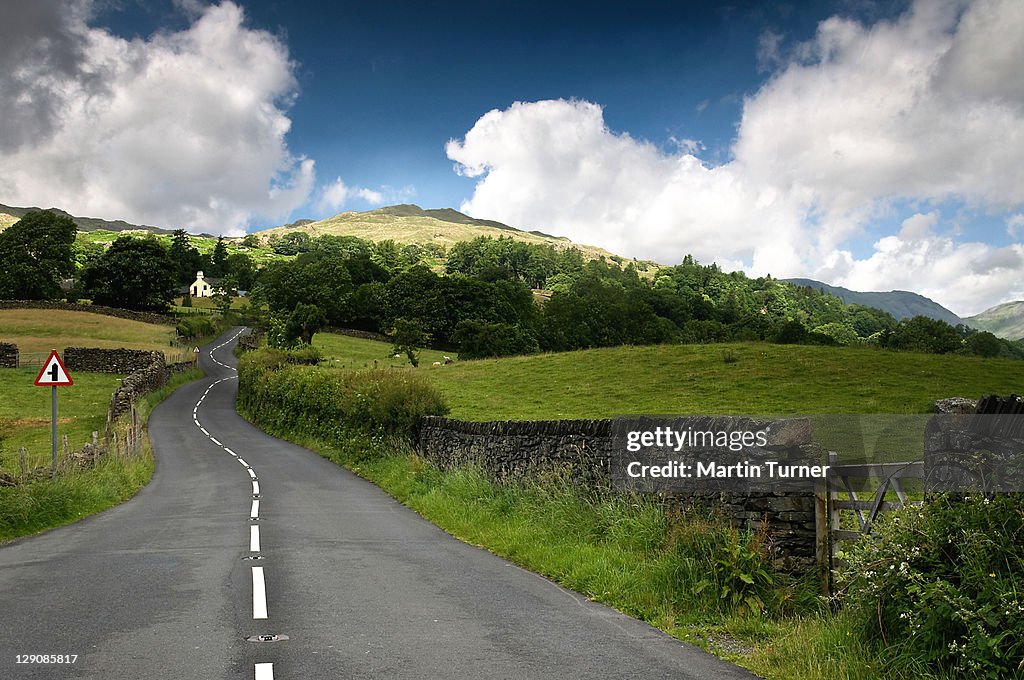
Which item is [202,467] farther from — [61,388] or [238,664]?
[61,388]

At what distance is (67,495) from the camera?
18.6 meters

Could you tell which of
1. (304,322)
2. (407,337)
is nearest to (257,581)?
(407,337)

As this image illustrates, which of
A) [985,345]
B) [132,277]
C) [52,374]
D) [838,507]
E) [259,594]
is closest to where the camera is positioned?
[838,507]

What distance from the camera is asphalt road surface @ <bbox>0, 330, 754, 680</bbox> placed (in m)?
6.61

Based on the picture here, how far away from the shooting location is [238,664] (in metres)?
6.53

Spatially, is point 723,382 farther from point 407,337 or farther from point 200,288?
point 200,288

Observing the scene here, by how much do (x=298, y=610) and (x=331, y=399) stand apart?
27.9 metres

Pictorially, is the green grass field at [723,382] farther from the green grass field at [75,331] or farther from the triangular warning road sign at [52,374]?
the green grass field at [75,331]

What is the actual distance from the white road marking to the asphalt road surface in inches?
0.9

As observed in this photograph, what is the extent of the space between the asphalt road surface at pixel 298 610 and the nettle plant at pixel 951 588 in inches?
53.8

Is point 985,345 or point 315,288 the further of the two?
point 315,288

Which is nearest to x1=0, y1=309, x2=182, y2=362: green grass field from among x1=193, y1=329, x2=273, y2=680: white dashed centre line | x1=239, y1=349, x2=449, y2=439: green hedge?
x1=239, y1=349, x2=449, y2=439: green hedge

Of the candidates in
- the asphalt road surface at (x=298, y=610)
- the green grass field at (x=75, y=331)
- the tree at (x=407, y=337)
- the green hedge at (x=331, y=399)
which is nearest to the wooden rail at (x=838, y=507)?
the asphalt road surface at (x=298, y=610)

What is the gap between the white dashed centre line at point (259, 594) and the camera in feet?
27.3
